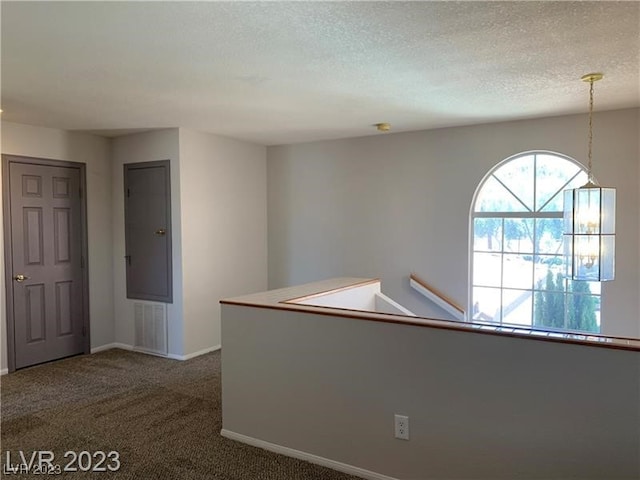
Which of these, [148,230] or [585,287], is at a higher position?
[148,230]

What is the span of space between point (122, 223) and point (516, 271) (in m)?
4.34

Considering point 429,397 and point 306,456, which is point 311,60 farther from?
point 306,456

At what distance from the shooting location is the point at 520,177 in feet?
14.9

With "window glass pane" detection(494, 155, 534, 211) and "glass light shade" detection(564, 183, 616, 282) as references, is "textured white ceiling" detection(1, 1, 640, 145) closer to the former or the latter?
"window glass pane" detection(494, 155, 534, 211)

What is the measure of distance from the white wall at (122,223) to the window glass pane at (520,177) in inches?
132

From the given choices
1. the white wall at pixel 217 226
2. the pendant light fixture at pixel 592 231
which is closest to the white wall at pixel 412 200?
the white wall at pixel 217 226

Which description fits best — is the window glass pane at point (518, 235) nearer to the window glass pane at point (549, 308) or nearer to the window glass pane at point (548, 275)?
the window glass pane at point (548, 275)

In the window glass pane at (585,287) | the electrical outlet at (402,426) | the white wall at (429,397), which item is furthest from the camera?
the window glass pane at (585,287)

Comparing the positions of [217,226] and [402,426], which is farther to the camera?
[217,226]

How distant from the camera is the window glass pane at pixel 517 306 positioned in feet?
15.0

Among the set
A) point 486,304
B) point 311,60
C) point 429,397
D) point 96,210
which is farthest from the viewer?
point 96,210

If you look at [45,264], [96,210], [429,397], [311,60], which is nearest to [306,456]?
[429,397]

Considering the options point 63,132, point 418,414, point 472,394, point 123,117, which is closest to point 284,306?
point 418,414

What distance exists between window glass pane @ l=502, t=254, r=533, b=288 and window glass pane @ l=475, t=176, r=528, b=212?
49cm
